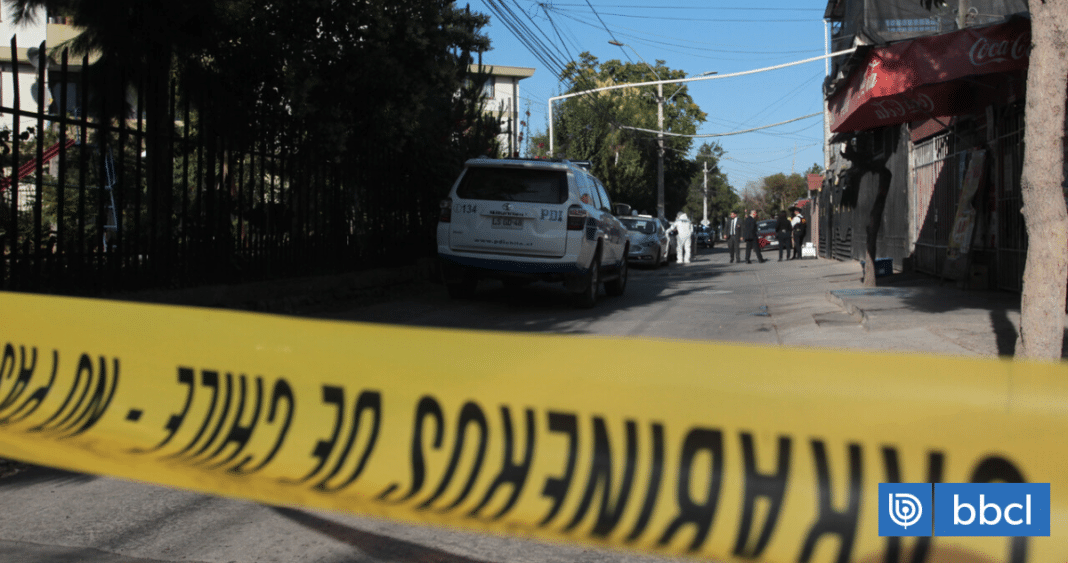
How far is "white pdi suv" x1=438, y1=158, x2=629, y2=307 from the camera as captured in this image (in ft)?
36.4

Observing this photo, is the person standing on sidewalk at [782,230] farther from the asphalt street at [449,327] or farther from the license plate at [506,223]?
the license plate at [506,223]

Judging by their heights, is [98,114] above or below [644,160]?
below

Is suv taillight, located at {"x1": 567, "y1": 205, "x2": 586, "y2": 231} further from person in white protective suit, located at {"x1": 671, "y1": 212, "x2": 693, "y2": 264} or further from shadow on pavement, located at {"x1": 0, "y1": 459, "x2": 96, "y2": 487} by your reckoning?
person in white protective suit, located at {"x1": 671, "y1": 212, "x2": 693, "y2": 264}

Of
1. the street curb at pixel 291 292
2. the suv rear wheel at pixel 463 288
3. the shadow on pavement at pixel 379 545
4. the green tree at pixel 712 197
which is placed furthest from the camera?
the green tree at pixel 712 197

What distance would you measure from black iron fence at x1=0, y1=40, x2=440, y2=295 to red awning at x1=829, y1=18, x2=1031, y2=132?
6815 mm

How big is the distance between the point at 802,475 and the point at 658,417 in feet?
0.90

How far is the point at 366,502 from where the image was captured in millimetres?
1869

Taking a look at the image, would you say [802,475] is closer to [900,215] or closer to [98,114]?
[98,114]

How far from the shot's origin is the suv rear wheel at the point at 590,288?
11.8m

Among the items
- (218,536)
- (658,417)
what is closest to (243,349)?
(658,417)

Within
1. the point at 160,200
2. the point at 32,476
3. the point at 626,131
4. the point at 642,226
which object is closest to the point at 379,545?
the point at 32,476

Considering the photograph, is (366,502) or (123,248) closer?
(366,502)

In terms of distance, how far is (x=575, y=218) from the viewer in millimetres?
11164

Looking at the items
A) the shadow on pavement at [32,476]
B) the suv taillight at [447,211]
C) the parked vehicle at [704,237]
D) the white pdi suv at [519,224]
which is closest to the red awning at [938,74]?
the white pdi suv at [519,224]
